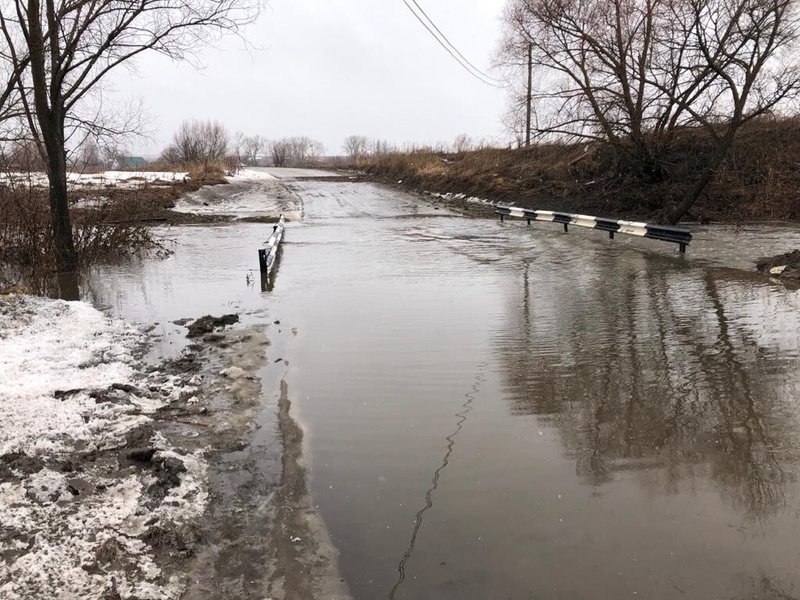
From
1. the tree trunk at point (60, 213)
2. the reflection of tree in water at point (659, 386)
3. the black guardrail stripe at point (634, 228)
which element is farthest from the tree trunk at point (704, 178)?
the tree trunk at point (60, 213)

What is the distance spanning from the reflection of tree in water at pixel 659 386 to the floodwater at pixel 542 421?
0.08 ft

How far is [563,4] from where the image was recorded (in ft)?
66.3

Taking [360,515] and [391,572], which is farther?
[360,515]

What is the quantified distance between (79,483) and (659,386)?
5045 millimetres

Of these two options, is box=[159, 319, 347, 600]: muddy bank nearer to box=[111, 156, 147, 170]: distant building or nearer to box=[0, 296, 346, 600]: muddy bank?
box=[0, 296, 346, 600]: muddy bank

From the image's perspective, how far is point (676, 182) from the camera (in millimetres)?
22500

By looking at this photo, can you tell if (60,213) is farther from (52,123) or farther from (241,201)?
(241,201)

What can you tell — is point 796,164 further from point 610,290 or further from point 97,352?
point 97,352

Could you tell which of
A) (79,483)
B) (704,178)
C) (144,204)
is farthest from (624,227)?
(144,204)

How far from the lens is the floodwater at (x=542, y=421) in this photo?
3447 mm

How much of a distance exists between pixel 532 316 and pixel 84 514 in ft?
21.5

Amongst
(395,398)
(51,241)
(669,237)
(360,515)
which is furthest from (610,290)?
(51,241)

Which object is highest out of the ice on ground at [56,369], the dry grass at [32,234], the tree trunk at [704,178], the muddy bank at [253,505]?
the tree trunk at [704,178]

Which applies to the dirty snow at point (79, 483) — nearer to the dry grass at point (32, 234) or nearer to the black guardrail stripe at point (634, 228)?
the dry grass at point (32, 234)
